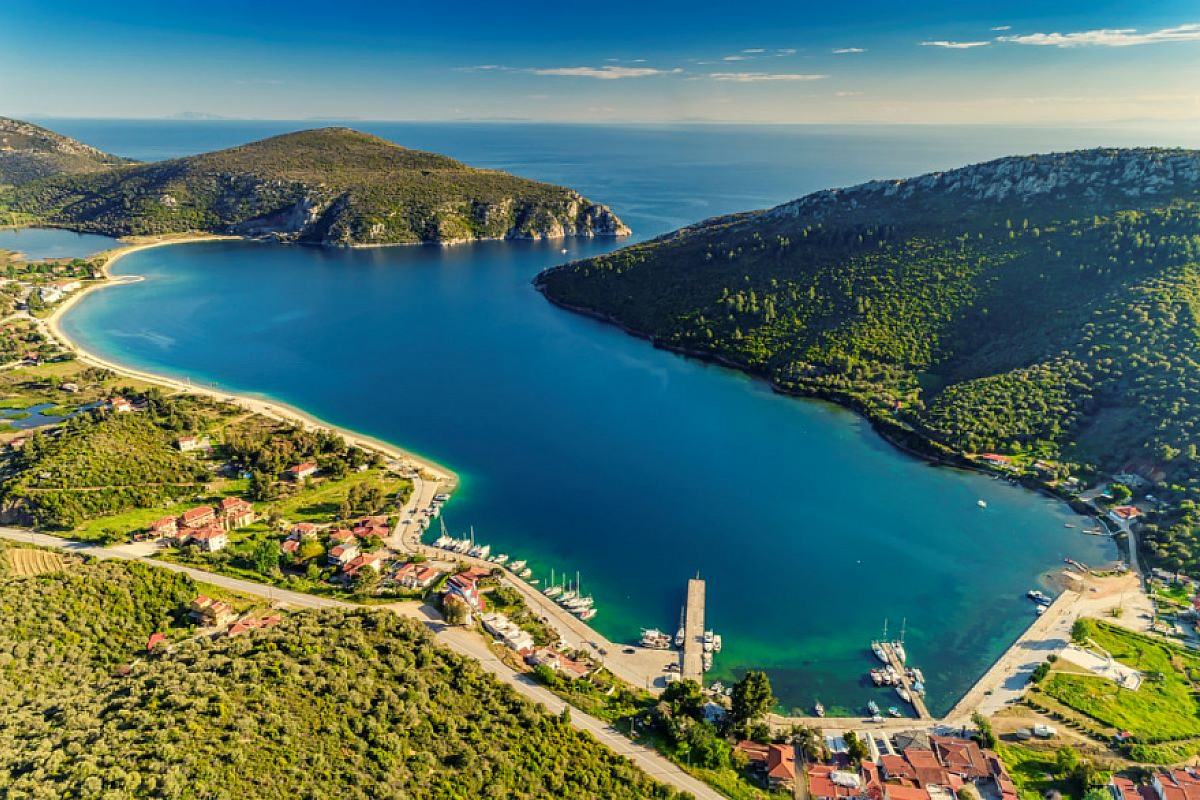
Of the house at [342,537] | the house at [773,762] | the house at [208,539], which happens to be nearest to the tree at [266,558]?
the house at [208,539]

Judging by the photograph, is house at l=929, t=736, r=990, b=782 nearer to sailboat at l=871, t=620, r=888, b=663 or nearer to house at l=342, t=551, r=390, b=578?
sailboat at l=871, t=620, r=888, b=663

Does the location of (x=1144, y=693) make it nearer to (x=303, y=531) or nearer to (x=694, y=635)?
(x=694, y=635)

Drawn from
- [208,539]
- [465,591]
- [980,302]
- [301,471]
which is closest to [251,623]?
[465,591]

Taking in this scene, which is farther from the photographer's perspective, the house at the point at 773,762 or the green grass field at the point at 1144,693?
the green grass field at the point at 1144,693

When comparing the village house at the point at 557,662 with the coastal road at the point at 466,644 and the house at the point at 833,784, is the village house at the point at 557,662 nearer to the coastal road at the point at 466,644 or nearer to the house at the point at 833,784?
the coastal road at the point at 466,644

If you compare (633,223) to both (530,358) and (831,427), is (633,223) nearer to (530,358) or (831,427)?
(530,358)

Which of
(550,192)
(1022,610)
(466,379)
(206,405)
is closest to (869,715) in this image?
(1022,610)
